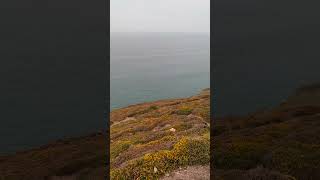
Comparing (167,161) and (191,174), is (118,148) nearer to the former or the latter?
(167,161)

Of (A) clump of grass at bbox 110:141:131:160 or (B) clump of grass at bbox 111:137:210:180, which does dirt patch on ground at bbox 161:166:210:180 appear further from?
(A) clump of grass at bbox 110:141:131:160

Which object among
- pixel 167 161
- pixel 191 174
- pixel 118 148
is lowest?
pixel 118 148

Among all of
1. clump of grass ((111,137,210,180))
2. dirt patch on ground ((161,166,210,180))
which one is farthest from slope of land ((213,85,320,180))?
clump of grass ((111,137,210,180))

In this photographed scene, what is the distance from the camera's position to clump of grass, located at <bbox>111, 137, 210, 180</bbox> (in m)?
20.0

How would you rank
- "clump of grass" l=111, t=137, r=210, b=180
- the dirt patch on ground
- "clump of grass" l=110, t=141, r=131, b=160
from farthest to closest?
1. "clump of grass" l=110, t=141, r=131, b=160
2. "clump of grass" l=111, t=137, r=210, b=180
3. the dirt patch on ground

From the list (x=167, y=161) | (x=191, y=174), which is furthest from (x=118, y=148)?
(x=191, y=174)

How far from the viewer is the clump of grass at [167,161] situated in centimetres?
1995

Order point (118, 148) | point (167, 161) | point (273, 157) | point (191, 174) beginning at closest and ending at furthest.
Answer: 1. point (191, 174)
2. point (167, 161)
3. point (273, 157)
4. point (118, 148)

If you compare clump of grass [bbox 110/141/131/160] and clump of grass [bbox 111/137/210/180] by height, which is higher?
clump of grass [bbox 111/137/210/180]

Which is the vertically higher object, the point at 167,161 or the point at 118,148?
the point at 167,161

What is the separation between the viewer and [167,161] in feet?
68.3

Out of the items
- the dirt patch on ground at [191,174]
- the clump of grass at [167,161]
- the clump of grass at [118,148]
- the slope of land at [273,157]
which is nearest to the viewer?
the slope of land at [273,157]

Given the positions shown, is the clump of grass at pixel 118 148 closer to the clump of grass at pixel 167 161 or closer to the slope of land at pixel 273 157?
A: the clump of grass at pixel 167 161

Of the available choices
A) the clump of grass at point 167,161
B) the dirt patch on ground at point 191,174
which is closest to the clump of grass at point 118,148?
the clump of grass at point 167,161
